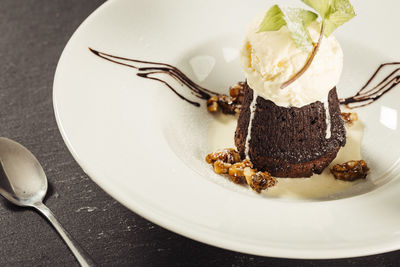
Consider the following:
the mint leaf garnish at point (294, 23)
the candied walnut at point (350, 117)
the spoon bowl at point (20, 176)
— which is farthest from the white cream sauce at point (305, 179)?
the spoon bowl at point (20, 176)

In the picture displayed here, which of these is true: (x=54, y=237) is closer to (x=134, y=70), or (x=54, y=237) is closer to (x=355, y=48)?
(x=134, y=70)

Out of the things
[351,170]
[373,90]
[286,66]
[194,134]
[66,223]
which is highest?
[286,66]

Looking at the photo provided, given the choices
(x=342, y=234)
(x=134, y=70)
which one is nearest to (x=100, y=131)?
(x=134, y=70)

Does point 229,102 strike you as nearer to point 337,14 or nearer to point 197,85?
point 197,85

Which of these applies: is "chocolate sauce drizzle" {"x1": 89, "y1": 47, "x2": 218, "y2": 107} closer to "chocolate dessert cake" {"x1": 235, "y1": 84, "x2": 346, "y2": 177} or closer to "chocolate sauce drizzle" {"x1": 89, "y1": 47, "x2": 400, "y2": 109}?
"chocolate sauce drizzle" {"x1": 89, "y1": 47, "x2": 400, "y2": 109}

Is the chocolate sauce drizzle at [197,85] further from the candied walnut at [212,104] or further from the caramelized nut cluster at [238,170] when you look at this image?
the caramelized nut cluster at [238,170]

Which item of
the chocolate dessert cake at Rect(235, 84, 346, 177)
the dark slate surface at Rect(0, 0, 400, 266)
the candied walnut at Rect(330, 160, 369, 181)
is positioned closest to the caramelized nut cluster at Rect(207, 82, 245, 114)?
the chocolate dessert cake at Rect(235, 84, 346, 177)

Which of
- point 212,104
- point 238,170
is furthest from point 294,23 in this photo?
point 212,104
